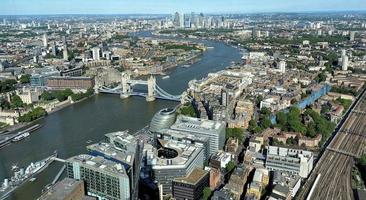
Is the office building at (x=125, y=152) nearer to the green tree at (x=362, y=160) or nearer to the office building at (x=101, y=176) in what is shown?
the office building at (x=101, y=176)

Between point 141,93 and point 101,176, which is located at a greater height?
point 101,176

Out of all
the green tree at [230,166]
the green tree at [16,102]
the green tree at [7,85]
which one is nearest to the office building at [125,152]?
the green tree at [230,166]

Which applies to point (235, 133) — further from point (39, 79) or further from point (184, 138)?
point (39, 79)

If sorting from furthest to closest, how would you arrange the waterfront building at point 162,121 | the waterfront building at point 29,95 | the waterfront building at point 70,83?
the waterfront building at point 70,83 < the waterfront building at point 29,95 < the waterfront building at point 162,121

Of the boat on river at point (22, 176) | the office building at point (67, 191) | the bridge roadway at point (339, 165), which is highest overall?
the office building at point (67, 191)

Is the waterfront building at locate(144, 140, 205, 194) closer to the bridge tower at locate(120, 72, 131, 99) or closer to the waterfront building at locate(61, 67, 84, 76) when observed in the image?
the bridge tower at locate(120, 72, 131, 99)

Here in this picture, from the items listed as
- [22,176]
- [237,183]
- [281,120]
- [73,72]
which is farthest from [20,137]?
[73,72]
